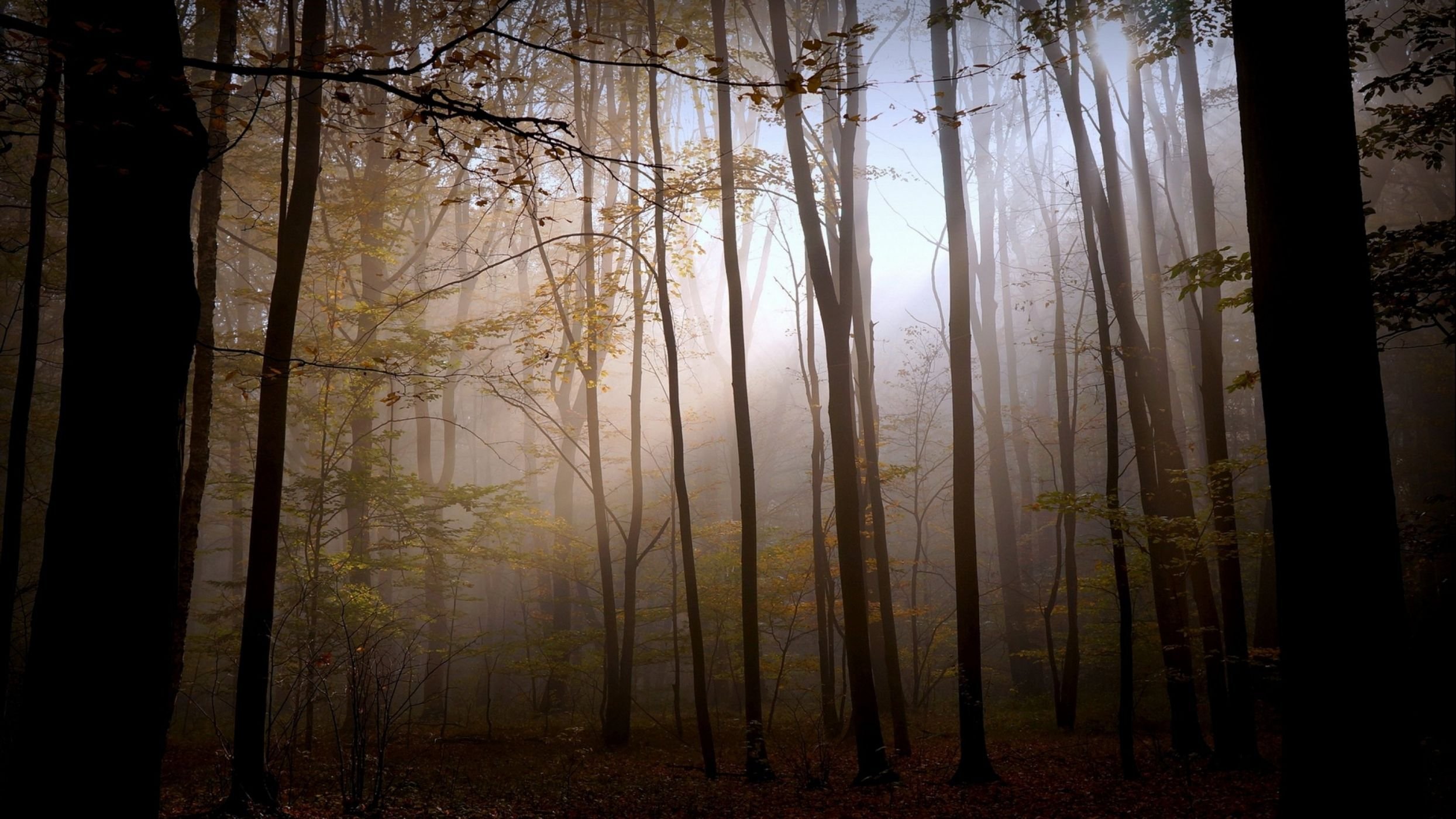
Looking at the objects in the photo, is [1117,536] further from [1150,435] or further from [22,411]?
[22,411]

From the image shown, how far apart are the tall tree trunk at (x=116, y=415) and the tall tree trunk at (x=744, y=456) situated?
5.75 metres

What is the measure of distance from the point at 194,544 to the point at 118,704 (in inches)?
224

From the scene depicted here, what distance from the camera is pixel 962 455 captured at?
28.2 ft

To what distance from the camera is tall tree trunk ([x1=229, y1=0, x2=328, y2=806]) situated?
20.5 feet

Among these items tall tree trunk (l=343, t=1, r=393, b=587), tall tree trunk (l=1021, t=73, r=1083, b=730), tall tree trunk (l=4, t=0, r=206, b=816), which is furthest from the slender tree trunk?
tall tree trunk (l=343, t=1, r=393, b=587)

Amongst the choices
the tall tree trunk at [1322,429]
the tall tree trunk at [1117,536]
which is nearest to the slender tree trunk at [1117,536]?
the tall tree trunk at [1117,536]

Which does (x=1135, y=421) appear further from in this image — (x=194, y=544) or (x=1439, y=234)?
(x=194, y=544)

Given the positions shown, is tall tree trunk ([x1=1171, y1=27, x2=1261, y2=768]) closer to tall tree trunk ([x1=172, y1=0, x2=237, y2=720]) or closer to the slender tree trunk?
the slender tree trunk

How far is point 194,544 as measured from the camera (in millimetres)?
7766

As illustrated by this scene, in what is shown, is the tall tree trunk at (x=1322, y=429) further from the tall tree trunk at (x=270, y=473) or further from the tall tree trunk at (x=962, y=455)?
the tall tree trunk at (x=270, y=473)

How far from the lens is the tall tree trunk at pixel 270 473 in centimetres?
626

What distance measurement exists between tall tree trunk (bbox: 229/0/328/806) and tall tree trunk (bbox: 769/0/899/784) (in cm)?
494

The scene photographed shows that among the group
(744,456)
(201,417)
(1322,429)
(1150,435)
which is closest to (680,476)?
(744,456)

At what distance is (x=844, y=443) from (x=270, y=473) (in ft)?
19.4
